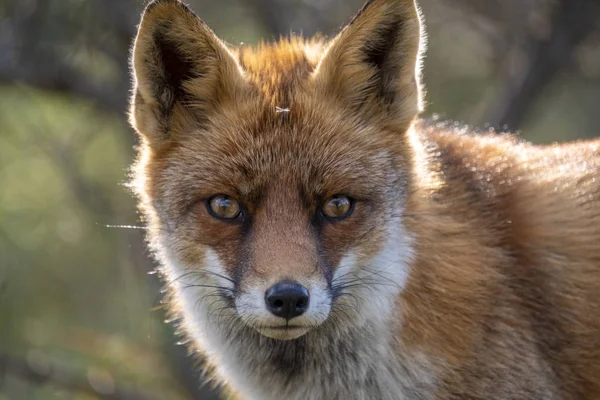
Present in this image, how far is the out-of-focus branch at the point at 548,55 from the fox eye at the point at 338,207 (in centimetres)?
568

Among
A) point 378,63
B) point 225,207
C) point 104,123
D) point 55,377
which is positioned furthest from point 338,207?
point 104,123

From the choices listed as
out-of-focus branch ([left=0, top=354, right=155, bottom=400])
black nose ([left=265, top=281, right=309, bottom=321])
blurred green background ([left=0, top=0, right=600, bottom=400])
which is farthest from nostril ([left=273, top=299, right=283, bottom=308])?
out-of-focus branch ([left=0, top=354, right=155, bottom=400])

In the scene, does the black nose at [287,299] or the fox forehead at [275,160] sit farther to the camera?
the fox forehead at [275,160]

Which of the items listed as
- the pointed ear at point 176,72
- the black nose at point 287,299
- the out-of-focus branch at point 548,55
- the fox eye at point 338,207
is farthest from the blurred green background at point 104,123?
the black nose at point 287,299

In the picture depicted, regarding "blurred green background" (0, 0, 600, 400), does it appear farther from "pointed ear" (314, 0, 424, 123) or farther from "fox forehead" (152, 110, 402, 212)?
"pointed ear" (314, 0, 424, 123)

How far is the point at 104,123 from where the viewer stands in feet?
37.8

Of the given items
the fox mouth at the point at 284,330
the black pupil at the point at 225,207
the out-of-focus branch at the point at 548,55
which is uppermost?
the out-of-focus branch at the point at 548,55

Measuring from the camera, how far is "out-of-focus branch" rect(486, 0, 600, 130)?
10305mm

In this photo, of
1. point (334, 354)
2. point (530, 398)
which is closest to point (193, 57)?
point (334, 354)

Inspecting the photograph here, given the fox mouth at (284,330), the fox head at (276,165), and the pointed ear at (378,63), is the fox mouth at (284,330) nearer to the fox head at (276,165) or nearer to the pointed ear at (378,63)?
the fox head at (276,165)

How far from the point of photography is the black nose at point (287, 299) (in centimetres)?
433

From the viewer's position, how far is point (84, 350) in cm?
1019

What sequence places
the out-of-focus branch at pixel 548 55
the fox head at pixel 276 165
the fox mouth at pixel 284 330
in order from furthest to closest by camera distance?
1. the out-of-focus branch at pixel 548 55
2. the fox head at pixel 276 165
3. the fox mouth at pixel 284 330

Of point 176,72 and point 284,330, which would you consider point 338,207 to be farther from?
point 176,72
